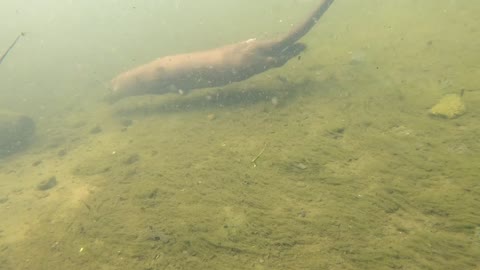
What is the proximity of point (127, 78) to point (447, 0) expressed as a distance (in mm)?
11512

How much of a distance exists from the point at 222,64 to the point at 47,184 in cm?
496

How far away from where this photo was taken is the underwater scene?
12.3 feet

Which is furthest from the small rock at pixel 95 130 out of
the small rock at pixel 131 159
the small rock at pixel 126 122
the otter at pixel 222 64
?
the small rock at pixel 131 159

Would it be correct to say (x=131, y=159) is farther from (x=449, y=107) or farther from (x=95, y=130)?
(x=449, y=107)

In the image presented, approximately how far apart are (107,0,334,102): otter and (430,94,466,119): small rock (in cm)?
348

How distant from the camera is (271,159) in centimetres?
541

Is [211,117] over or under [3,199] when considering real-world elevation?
over

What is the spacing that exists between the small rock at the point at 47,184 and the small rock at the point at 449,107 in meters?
7.55

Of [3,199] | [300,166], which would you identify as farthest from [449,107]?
[3,199]

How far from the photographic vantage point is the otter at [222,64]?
796 centimetres

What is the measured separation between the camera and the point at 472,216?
139 inches

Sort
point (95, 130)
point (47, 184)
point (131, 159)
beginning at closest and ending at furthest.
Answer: point (47, 184), point (131, 159), point (95, 130)

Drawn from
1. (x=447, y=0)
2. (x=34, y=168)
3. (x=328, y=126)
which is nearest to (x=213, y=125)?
(x=328, y=126)

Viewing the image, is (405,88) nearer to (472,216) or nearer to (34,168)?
(472,216)
